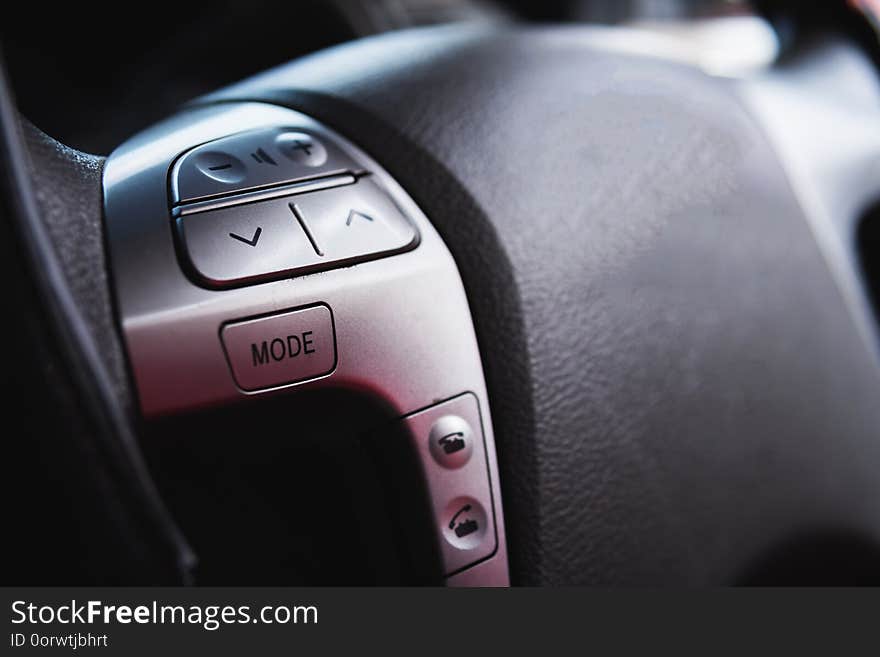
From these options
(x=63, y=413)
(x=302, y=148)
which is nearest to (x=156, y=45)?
(x=302, y=148)

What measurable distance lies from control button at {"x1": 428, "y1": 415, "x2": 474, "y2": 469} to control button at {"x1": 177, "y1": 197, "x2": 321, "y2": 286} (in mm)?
95

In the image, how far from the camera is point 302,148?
0.41 metres

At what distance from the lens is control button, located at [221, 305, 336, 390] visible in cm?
35

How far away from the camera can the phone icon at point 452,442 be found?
399mm

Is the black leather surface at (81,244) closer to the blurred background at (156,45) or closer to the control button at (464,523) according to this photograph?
the control button at (464,523)

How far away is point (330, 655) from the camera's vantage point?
1.23ft

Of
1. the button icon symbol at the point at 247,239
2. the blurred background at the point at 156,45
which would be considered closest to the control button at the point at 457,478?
the button icon symbol at the point at 247,239

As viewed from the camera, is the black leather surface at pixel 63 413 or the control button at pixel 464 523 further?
the control button at pixel 464 523

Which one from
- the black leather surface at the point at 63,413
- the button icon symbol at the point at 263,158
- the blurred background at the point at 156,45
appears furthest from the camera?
the blurred background at the point at 156,45

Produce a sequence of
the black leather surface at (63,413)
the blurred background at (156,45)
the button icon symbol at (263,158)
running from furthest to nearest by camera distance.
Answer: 1. the blurred background at (156,45)
2. the button icon symbol at (263,158)
3. the black leather surface at (63,413)

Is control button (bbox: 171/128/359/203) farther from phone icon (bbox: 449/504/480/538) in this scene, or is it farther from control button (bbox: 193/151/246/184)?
phone icon (bbox: 449/504/480/538)

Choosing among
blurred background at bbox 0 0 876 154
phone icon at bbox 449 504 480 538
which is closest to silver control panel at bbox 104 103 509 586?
phone icon at bbox 449 504 480 538

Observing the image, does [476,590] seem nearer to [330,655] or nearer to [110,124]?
[330,655]

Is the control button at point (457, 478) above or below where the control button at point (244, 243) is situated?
below
